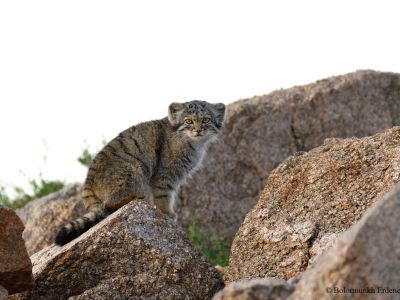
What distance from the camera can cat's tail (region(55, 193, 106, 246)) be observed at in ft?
22.5

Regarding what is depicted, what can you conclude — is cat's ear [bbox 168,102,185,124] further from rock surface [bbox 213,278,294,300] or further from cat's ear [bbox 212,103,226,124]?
rock surface [bbox 213,278,294,300]

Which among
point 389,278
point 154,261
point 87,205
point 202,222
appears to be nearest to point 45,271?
point 154,261

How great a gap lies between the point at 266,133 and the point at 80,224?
4.79 meters

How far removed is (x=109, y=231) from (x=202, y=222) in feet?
16.0

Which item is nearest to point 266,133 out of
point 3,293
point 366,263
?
point 3,293

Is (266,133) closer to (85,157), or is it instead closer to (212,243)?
(212,243)

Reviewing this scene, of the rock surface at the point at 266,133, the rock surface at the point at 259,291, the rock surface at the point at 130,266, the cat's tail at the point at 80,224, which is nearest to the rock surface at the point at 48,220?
A: the rock surface at the point at 266,133

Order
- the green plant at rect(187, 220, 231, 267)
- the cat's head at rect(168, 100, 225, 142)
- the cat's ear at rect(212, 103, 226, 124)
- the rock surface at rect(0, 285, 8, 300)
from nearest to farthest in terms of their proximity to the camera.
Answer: the rock surface at rect(0, 285, 8, 300) → the cat's head at rect(168, 100, 225, 142) → the cat's ear at rect(212, 103, 226, 124) → the green plant at rect(187, 220, 231, 267)

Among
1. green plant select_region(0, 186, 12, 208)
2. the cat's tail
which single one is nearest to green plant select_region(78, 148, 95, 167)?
green plant select_region(0, 186, 12, 208)

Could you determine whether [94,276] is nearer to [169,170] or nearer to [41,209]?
[169,170]

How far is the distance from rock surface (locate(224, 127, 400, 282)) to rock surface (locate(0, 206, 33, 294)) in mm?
1666

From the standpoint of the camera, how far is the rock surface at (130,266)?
237 inches

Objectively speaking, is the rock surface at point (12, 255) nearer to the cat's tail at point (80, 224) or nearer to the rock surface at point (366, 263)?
the cat's tail at point (80, 224)

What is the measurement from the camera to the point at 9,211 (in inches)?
240
